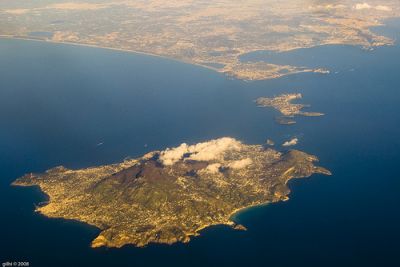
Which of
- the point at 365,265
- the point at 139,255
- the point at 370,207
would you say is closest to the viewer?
the point at 365,265

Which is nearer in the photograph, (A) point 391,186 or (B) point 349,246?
(B) point 349,246

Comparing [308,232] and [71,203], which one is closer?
[308,232]

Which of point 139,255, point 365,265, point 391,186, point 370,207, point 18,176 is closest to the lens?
point 365,265

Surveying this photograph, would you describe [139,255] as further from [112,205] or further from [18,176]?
[18,176]

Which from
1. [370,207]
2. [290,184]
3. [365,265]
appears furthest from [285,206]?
[365,265]

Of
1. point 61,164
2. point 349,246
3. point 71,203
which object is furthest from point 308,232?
point 61,164

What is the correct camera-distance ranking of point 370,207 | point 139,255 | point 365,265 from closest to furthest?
point 365,265 → point 139,255 → point 370,207

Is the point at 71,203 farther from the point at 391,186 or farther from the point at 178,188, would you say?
the point at 391,186
